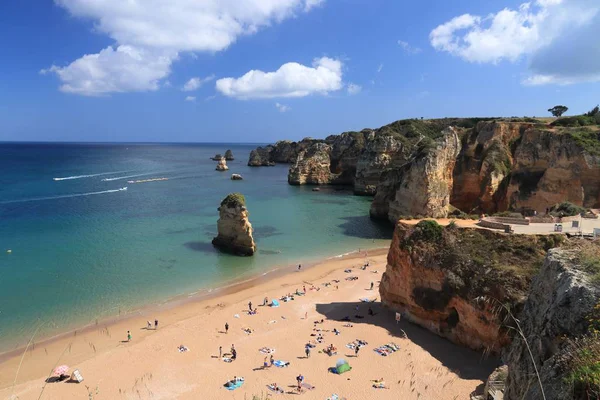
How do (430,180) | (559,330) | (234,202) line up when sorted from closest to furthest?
(559,330)
(234,202)
(430,180)

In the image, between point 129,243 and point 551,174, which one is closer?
point 551,174

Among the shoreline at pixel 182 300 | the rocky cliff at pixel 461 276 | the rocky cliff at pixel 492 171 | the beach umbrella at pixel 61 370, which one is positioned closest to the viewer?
the rocky cliff at pixel 461 276

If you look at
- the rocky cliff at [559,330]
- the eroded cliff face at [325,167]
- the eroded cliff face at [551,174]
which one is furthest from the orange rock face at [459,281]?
the eroded cliff face at [325,167]

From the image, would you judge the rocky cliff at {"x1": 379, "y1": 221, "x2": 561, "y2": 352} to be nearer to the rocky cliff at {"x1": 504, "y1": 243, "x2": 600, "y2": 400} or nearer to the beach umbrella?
the rocky cliff at {"x1": 504, "y1": 243, "x2": 600, "y2": 400}

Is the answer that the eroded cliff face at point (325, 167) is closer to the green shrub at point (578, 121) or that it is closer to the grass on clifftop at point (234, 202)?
the green shrub at point (578, 121)

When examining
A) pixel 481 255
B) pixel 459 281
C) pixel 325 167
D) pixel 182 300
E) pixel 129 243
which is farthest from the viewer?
pixel 325 167

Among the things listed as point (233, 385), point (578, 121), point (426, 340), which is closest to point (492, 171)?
point (578, 121)

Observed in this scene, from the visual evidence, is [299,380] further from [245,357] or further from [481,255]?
[481,255]
